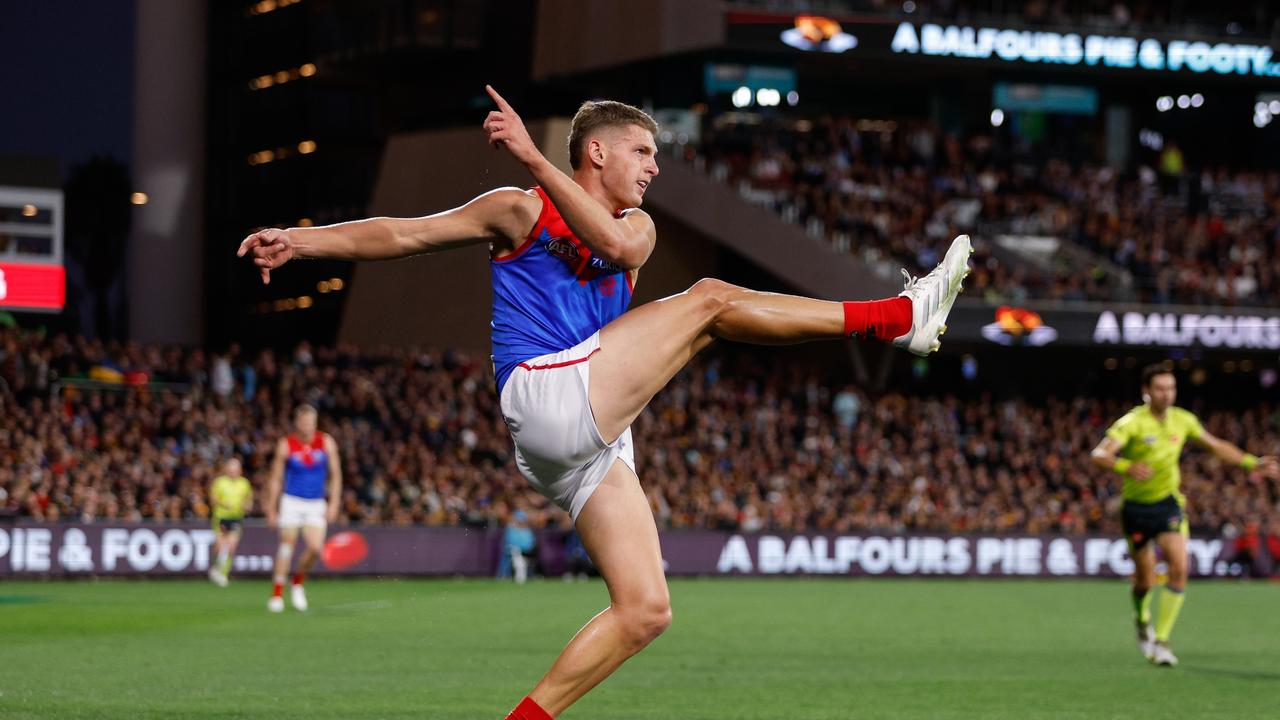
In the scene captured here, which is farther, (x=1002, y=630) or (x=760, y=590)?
(x=760, y=590)

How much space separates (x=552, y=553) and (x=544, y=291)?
25.1 m

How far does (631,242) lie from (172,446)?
87.8ft

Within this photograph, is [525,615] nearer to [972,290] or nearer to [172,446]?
[172,446]

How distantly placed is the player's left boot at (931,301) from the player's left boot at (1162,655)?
771 cm

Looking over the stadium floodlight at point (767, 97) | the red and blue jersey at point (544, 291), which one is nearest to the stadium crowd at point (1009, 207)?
the stadium floodlight at point (767, 97)

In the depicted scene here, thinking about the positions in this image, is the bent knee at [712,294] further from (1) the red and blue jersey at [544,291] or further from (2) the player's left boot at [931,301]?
(2) the player's left boot at [931,301]

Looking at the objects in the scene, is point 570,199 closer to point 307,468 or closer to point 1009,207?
point 307,468

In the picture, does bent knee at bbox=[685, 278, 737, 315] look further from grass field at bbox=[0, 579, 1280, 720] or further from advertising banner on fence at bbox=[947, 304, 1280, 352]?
advertising banner on fence at bbox=[947, 304, 1280, 352]

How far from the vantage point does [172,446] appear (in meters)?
31.8

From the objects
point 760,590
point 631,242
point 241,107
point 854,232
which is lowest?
point 760,590

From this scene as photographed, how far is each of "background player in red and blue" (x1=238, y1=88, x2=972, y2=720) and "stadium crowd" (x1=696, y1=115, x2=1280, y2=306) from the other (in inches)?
1317

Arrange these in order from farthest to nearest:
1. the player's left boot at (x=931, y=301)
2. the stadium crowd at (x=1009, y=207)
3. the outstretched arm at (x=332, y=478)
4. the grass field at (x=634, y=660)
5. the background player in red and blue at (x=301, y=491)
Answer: the stadium crowd at (x=1009, y=207)
the background player in red and blue at (x=301, y=491)
the outstretched arm at (x=332, y=478)
the grass field at (x=634, y=660)
the player's left boot at (x=931, y=301)

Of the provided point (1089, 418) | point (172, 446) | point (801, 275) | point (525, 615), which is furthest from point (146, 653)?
point (1089, 418)

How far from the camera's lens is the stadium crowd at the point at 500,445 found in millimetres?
30562
